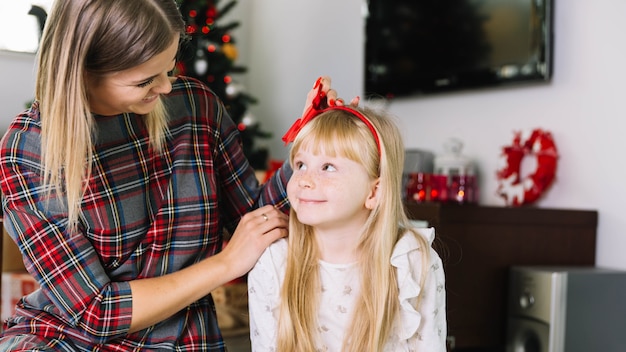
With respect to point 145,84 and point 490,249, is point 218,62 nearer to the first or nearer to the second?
point 490,249

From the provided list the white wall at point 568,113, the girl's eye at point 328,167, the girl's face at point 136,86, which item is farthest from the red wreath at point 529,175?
the girl's face at point 136,86

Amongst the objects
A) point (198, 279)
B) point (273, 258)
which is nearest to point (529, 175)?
point (273, 258)

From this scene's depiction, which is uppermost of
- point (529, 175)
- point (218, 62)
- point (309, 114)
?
point (218, 62)

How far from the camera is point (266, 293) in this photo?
1.44 m

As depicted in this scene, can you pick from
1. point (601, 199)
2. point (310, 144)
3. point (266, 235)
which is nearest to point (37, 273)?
point (266, 235)

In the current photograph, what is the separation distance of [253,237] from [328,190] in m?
0.17

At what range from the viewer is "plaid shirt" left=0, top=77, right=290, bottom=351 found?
1318 mm

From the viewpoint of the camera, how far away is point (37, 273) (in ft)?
4.36

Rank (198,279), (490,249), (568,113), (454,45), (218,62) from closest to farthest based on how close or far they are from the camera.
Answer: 1. (198,279)
2. (490,249)
3. (568,113)
4. (454,45)
5. (218,62)

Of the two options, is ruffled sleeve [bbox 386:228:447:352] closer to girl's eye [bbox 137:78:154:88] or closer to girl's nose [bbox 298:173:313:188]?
girl's nose [bbox 298:173:313:188]

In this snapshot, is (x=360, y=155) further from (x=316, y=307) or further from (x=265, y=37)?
(x=265, y=37)

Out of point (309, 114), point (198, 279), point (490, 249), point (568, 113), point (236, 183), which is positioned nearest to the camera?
A: point (198, 279)

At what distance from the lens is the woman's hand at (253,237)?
1.40 m

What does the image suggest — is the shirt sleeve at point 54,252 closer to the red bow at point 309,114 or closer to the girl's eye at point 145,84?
the girl's eye at point 145,84
